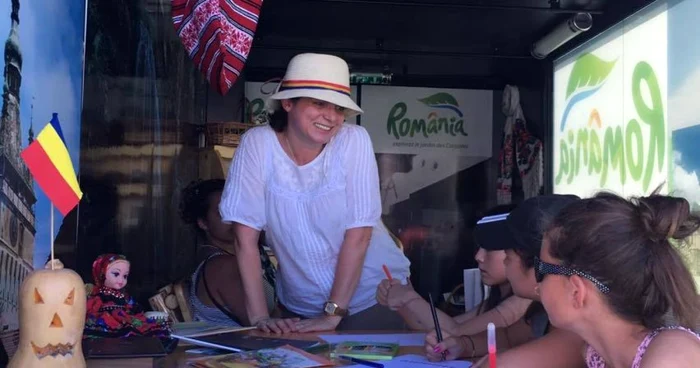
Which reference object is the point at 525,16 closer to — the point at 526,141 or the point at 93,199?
the point at 526,141

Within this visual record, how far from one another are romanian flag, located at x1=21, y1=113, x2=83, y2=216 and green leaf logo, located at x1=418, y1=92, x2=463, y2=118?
5.77 m

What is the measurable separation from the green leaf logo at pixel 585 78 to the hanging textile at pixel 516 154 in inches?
14.0

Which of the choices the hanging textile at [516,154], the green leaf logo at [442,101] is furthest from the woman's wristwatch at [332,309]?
the green leaf logo at [442,101]

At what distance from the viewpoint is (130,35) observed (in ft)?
10.0

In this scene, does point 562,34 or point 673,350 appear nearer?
point 673,350

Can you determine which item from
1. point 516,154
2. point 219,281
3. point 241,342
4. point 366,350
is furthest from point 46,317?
point 516,154

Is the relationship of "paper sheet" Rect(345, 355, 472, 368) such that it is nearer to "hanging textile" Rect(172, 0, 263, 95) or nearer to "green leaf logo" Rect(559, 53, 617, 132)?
"hanging textile" Rect(172, 0, 263, 95)

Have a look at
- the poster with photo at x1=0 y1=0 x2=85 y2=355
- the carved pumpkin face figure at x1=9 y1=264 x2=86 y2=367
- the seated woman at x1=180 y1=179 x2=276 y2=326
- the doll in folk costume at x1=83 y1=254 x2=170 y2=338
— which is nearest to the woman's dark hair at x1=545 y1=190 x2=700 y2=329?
the carved pumpkin face figure at x1=9 y1=264 x2=86 y2=367

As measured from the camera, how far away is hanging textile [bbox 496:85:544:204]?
6.21m

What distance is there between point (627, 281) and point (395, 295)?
3.51 feet

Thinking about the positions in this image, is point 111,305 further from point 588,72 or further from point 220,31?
point 588,72

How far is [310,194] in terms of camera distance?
96.0 inches

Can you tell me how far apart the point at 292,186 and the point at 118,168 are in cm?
76

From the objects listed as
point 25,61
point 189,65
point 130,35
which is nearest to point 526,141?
point 189,65
